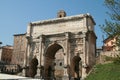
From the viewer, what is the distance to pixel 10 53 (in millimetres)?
72125

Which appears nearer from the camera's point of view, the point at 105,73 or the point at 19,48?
the point at 105,73

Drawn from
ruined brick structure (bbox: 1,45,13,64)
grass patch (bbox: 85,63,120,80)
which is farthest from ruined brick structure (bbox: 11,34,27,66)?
grass patch (bbox: 85,63,120,80)

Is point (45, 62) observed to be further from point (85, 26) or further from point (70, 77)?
point (85, 26)

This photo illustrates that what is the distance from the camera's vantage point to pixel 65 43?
33.4 meters

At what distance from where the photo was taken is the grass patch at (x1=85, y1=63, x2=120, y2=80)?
25328 mm

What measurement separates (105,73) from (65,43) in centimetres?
849

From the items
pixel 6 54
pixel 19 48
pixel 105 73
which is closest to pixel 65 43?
pixel 105 73

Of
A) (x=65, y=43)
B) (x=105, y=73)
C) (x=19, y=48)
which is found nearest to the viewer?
(x=105, y=73)

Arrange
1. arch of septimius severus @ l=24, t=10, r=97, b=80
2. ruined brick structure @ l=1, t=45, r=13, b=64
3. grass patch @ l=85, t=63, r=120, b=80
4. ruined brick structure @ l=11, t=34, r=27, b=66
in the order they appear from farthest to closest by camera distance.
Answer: ruined brick structure @ l=1, t=45, r=13, b=64, ruined brick structure @ l=11, t=34, r=27, b=66, arch of septimius severus @ l=24, t=10, r=97, b=80, grass patch @ l=85, t=63, r=120, b=80

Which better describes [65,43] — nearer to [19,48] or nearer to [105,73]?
[105,73]

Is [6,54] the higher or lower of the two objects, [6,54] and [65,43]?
the higher

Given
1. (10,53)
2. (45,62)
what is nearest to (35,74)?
(45,62)

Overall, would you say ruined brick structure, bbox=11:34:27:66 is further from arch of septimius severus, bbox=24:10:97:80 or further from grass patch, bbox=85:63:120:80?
grass patch, bbox=85:63:120:80

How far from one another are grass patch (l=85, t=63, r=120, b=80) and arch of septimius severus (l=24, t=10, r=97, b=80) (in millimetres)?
1886
